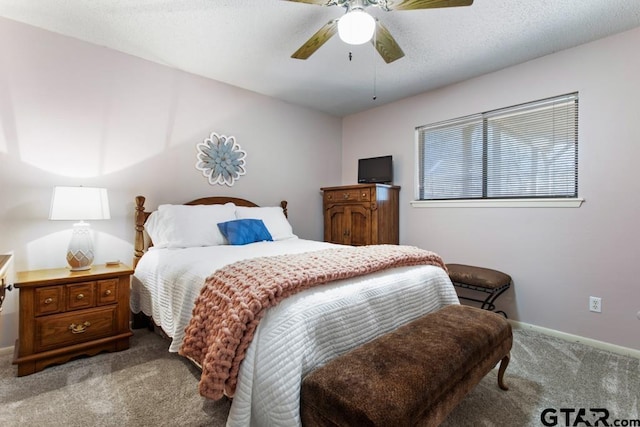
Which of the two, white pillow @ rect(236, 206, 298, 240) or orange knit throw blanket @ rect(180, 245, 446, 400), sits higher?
white pillow @ rect(236, 206, 298, 240)

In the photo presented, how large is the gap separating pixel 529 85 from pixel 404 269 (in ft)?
7.15

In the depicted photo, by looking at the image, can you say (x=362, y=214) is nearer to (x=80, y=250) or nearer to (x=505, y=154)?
(x=505, y=154)

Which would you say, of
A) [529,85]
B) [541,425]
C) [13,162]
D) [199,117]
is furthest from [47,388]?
[529,85]

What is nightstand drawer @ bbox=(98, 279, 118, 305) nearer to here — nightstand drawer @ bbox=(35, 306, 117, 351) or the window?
nightstand drawer @ bbox=(35, 306, 117, 351)

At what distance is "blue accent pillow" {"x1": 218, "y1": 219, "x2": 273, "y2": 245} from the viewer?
2.68 m

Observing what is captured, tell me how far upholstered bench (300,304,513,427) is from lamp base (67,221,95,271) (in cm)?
198

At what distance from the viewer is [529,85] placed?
2.74m

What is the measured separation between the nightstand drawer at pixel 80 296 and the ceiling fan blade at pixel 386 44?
2.52 m

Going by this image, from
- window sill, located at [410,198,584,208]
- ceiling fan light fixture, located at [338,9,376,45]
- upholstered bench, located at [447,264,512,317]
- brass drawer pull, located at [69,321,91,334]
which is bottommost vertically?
brass drawer pull, located at [69,321,91,334]

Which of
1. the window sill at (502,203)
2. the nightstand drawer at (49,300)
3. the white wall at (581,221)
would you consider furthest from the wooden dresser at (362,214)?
the nightstand drawer at (49,300)

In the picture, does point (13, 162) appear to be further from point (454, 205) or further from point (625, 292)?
point (625, 292)

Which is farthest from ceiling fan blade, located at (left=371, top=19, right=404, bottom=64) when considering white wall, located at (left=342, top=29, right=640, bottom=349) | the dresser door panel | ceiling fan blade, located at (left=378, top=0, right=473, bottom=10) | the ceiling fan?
the dresser door panel

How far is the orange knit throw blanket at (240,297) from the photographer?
1.18 m

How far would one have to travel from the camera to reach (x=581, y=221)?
8.07 feet
